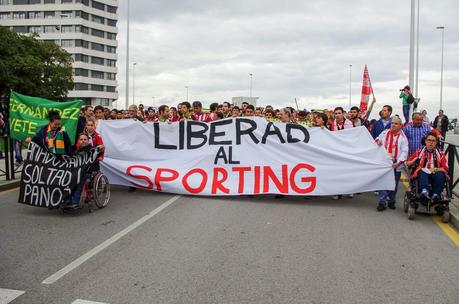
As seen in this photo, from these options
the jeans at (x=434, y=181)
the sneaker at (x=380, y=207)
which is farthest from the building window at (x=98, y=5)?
the jeans at (x=434, y=181)

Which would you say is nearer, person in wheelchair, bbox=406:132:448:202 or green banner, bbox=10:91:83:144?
person in wheelchair, bbox=406:132:448:202

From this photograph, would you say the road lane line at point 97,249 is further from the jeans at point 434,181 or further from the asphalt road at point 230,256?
the jeans at point 434,181

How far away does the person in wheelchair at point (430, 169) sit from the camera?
774 centimetres

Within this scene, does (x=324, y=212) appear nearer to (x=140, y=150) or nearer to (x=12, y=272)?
(x=140, y=150)

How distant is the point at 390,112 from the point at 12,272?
8467mm

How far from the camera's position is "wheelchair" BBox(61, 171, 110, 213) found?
7908 mm

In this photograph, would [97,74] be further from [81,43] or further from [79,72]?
[81,43]

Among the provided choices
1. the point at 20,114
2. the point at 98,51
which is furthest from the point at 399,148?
the point at 98,51

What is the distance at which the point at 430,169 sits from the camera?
25.6ft

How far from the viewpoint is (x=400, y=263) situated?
530 cm

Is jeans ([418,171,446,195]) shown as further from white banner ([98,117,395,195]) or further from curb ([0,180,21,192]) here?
curb ([0,180,21,192])

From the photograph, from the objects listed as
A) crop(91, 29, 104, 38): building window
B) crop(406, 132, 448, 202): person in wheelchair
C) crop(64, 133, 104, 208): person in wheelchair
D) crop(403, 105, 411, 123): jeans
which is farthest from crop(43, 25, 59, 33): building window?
crop(406, 132, 448, 202): person in wheelchair

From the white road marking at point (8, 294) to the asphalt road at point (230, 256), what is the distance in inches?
1.1

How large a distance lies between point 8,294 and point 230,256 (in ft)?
7.72
